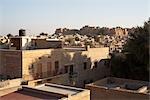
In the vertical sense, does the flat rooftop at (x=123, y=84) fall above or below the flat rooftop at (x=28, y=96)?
below

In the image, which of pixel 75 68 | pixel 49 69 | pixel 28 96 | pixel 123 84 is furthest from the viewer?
pixel 75 68

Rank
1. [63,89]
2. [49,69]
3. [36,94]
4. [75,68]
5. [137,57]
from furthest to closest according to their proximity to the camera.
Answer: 1. [137,57]
2. [75,68]
3. [49,69]
4. [63,89]
5. [36,94]

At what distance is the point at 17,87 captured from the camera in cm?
1214

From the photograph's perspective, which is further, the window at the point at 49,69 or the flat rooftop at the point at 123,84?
the window at the point at 49,69

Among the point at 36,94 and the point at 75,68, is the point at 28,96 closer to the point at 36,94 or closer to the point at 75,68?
the point at 36,94

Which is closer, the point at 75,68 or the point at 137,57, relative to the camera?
the point at 75,68

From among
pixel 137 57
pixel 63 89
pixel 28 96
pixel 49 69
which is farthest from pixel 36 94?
pixel 137 57

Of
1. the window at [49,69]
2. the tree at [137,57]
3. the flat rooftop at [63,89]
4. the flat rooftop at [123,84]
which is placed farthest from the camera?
the tree at [137,57]

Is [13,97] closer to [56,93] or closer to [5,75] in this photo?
[56,93]

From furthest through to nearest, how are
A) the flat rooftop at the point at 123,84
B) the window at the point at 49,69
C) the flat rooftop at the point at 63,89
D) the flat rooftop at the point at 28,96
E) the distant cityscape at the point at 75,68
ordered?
the window at the point at 49,69
the flat rooftop at the point at 123,84
the distant cityscape at the point at 75,68
the flat rooftop at the point at 63,89
the flat rooftop at the point at 28,96

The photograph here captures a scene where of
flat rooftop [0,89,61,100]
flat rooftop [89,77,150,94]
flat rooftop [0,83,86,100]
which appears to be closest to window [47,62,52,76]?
flat rooftop [89,77,150,94]

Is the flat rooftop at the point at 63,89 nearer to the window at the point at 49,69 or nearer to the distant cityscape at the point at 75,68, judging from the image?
the distant cityscape at the point at 75,68

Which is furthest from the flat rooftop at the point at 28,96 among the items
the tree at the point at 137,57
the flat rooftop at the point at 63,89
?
the tree at the point at 137,57

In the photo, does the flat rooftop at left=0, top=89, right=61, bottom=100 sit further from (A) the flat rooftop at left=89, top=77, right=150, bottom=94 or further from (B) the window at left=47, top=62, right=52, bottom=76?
(B) the window at left=47, top=62, right=52, bottom=76
